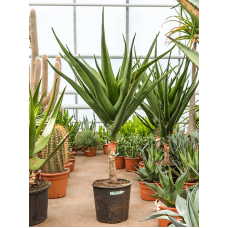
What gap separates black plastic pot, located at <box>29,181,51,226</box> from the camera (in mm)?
1629

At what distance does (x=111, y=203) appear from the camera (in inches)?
64.3

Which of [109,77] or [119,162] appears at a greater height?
[109,77]

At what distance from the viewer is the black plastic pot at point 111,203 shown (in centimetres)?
163

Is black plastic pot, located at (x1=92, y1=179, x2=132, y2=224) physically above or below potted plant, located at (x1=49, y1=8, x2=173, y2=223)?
below

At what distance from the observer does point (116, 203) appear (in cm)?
164

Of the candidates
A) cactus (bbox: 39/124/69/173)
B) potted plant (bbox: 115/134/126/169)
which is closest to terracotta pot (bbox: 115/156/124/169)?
potted plant (bbox: 115/134/126/169)

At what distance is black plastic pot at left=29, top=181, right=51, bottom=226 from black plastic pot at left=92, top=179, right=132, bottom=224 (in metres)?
0.36

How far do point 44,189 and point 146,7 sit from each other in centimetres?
506

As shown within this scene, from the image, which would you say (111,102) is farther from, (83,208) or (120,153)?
(120,153)

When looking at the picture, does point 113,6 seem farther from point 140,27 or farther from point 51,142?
point 51,142

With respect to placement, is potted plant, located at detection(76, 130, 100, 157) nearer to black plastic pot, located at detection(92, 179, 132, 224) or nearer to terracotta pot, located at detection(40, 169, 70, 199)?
terracotta pot, located at detection(40, 169, 70, 199)

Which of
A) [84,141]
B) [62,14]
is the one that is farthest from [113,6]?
[84,141]

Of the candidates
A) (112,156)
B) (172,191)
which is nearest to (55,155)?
(112,156)

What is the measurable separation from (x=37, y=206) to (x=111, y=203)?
50 cm
